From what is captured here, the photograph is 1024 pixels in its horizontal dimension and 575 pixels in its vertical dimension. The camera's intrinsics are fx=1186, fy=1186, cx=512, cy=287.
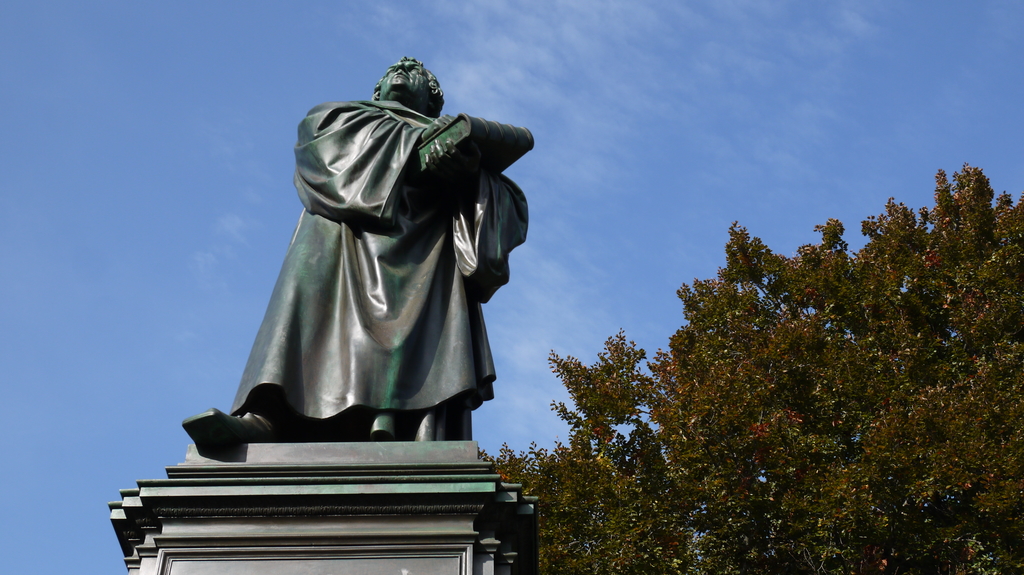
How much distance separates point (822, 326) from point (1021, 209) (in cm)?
374

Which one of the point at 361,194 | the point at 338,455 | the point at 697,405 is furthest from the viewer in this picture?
the point at 697,405

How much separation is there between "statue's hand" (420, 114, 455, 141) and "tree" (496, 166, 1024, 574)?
873cm

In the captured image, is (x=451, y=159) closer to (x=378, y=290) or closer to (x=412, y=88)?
(x=378, y=290)

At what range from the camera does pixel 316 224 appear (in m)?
6.10

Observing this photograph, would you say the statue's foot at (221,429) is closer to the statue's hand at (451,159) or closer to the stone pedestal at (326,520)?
the stone pedestal at (326,520)

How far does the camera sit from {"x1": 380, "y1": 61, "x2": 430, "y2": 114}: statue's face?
698 cm

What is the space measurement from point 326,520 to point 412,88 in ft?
10.3

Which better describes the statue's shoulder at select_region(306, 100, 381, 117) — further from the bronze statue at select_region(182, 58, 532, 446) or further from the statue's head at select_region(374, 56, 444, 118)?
the statue's head at select_region(374, 56, 444, 118)

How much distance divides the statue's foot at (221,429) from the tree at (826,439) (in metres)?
9.29

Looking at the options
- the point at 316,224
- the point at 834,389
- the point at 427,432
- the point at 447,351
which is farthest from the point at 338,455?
the point at 834,389

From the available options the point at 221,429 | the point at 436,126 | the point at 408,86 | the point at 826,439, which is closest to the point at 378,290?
the point at 436,126

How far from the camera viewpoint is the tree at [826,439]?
14266 millimetres

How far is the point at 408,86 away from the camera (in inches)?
275

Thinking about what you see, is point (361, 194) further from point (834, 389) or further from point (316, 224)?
point (834, 389)
